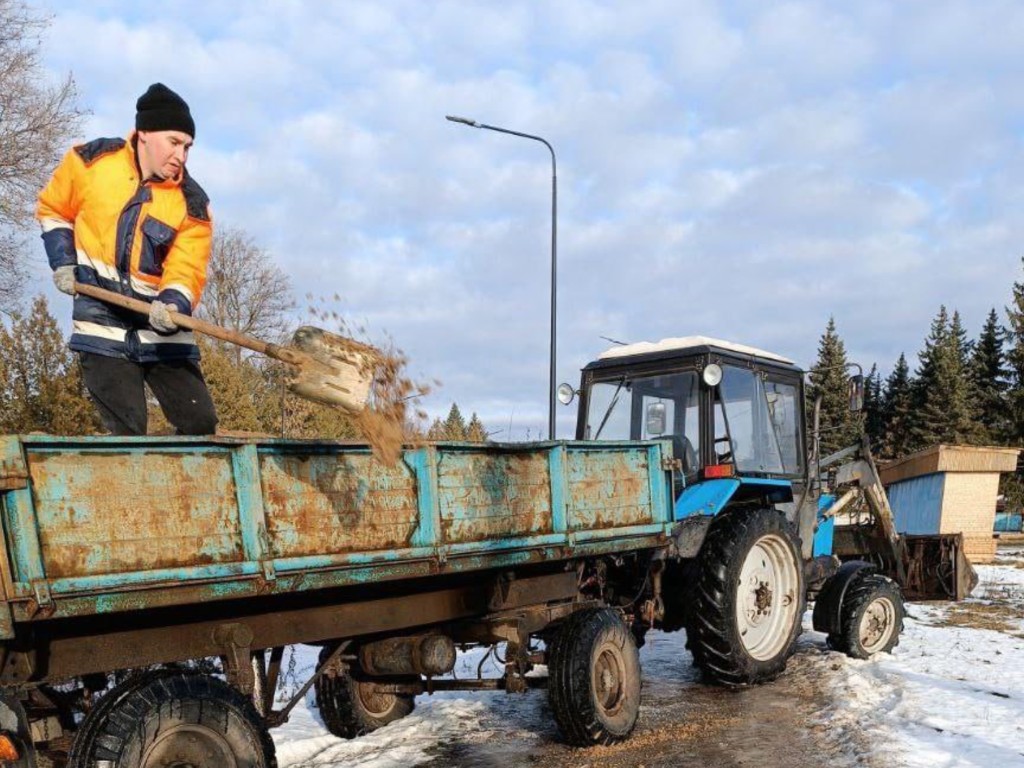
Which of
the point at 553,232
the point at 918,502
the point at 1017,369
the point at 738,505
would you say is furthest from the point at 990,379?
the point at 738,505

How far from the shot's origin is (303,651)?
9758 mm

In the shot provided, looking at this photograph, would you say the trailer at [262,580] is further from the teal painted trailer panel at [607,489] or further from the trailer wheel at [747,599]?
the trailer wheel at [747,599]

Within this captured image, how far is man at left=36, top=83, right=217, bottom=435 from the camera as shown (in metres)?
4.12

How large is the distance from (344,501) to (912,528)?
61.7 ft

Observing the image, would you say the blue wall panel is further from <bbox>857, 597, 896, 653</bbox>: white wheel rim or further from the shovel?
the shovel

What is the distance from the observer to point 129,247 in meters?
4.20

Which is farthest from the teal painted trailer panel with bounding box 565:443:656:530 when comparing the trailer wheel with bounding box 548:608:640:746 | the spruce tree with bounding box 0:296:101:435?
the spruce tree with bounding box 0:296:101:435

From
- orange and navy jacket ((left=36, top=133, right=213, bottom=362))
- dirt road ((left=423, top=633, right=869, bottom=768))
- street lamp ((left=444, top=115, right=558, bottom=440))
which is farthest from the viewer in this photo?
street lamp ((left=444, top=115, right=558, bottom=440))

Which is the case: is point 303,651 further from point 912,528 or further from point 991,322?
point 991,322

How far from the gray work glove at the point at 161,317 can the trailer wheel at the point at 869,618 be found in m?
5.95

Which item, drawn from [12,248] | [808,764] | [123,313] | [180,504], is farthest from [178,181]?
[12,248]

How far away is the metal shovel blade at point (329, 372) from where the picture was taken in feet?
12.8

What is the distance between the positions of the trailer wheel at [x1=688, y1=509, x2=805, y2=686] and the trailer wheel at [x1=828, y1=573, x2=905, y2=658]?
57 cm

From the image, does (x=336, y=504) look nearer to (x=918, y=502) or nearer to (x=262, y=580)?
(x=262, y=580)
